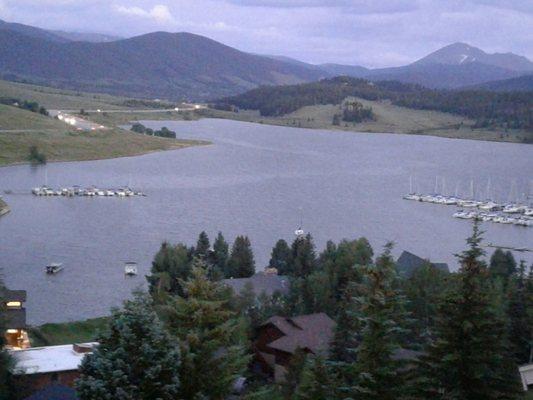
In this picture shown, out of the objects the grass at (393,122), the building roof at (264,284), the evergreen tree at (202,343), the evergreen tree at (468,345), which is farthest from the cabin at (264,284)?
the grass at (393,122)

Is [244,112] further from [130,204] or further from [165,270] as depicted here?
[165,270]

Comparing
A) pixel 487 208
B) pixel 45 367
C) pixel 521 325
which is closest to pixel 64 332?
pixel 45 367

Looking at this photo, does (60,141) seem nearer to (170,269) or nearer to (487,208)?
(487,208)

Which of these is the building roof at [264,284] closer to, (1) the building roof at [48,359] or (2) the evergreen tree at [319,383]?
(1) the building roof at [48,359]

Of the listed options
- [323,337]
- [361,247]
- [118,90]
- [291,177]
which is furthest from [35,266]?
[118,90]

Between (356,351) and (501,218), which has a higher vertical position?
(356,351)

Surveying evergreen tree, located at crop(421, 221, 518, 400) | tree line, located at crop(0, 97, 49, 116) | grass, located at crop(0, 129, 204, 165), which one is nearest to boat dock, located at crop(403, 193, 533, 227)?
grass, located at crop(0, 129, 204, 165)

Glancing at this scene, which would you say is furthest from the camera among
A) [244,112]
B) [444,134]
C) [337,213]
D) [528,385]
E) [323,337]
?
[244,112]

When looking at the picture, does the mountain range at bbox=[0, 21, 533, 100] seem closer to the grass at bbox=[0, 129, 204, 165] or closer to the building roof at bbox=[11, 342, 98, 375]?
the grass at bbox=[0, 129, 204, 165]
